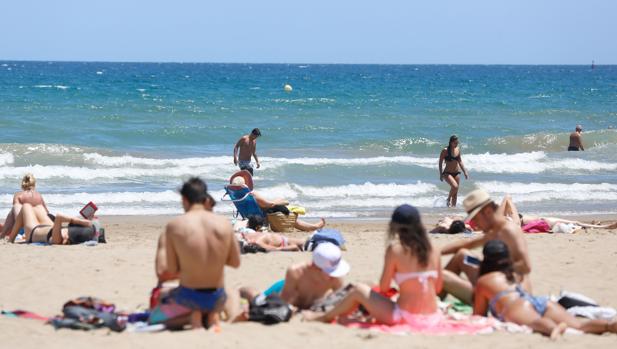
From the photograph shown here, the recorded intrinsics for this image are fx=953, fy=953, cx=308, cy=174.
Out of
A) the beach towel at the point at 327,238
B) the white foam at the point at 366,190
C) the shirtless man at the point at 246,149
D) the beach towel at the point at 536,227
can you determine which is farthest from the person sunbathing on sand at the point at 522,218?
the white foam at the point at 366,190

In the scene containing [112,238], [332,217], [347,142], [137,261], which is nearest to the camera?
[137,261]

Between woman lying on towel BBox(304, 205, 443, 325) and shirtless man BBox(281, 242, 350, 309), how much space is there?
354mm

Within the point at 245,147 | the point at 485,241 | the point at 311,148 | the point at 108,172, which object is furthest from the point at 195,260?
the point at 311,148

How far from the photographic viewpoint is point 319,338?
6.03 meters

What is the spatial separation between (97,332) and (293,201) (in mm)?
9673

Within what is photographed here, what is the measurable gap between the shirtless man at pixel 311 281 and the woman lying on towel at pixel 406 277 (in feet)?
1.16

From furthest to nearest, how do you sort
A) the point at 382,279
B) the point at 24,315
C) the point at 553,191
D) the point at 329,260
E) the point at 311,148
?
the point at 311,148 < the point at 553,191 < the point at 24,315 < the point at 329,260 < the point at 382,279

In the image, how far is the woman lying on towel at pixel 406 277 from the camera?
20.0 feet

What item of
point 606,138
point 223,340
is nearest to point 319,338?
point 223,340

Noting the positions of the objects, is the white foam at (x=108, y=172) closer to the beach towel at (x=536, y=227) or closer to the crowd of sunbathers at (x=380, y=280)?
the beach towel at (x=536, y=227)

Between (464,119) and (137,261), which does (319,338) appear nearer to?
(137,261)

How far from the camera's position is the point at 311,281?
670 centimetres

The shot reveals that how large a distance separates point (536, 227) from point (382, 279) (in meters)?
5.66

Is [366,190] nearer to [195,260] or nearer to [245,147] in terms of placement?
[245,147]
